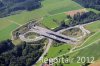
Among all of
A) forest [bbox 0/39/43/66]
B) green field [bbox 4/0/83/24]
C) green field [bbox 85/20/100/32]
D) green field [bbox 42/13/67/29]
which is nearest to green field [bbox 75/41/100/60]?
forest [bbox 0/39/43/66]

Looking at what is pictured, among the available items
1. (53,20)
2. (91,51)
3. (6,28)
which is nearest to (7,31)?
(6,28)

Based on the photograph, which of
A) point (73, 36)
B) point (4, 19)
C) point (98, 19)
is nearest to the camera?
point (73, 36)

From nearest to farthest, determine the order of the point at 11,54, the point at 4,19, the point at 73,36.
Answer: the point at 11,54
the point at 73,36
the point at 4,19

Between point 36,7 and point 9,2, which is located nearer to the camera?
point 36,7

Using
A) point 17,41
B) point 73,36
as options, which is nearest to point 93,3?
point 73,36

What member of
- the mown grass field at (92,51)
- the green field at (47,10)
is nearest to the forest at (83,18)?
the green field at (47,10)

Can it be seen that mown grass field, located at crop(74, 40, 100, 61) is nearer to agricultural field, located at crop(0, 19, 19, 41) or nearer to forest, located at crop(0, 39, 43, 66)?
forest, located at crop(0, 39, 43, 66)

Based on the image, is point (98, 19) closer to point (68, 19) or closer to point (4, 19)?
point (68, 19)
